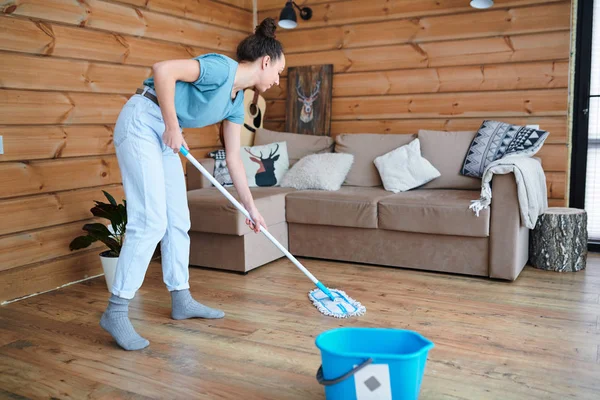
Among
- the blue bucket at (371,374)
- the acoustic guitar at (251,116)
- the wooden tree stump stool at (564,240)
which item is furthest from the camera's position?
the acoustic guitar at (251,116)

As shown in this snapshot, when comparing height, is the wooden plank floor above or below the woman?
below

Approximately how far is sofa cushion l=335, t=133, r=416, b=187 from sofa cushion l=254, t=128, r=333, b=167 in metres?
0.22

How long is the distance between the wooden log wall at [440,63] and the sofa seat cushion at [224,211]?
3.80 feet

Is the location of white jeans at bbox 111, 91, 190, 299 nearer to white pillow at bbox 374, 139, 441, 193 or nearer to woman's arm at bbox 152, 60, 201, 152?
woman's arm at bbox 152, 60, 201, 152

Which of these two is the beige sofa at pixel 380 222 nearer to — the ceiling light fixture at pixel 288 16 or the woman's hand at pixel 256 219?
the woman's hand at pixel 256 219

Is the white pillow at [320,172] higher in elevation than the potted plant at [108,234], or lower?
higher

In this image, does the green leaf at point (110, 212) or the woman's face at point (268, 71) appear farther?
the green leaf at point (110, 212)

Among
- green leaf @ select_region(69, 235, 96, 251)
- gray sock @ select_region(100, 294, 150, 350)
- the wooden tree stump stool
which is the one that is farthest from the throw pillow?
the wooden tree stump stool

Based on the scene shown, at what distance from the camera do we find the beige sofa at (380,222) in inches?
115

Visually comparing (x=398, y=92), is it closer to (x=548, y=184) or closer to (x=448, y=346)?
→ (x=548, y=184)

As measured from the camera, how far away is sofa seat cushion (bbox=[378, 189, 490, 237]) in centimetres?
293

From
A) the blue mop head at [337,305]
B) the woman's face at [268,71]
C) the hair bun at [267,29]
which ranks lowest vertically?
the blue mop head at [337,305]

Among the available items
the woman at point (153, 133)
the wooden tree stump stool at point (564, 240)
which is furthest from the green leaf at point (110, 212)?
the wooden tree stump stool at point (564, 240)

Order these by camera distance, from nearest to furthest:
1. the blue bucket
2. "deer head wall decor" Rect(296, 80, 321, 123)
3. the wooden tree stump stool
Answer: the blue bucket → the wooden tree stump stool → "deer head wall decor" Rect(296, 80, 321, 123)
